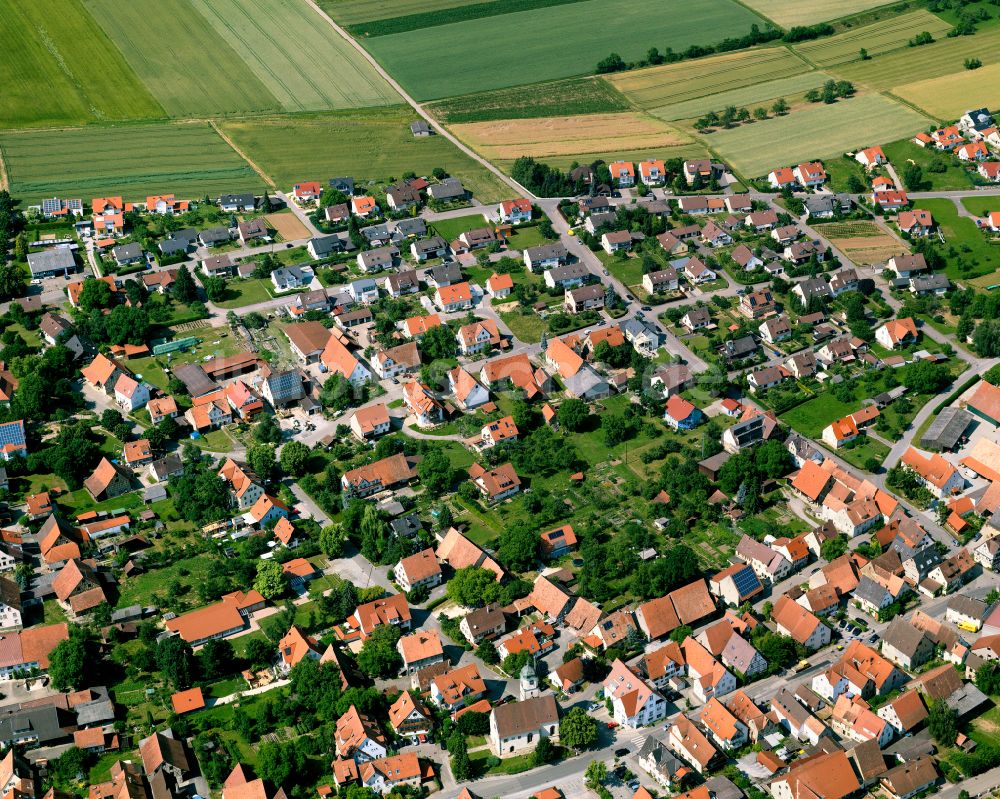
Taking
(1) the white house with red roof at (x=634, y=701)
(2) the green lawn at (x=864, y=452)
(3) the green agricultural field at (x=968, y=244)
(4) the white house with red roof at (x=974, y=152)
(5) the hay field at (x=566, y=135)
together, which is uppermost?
(5) the hay field at (x=566, y=135)

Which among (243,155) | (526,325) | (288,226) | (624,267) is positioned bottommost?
(526,325)

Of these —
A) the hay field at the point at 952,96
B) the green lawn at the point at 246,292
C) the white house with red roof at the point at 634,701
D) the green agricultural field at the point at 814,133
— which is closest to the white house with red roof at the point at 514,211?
the green lawn at the point at 246,292

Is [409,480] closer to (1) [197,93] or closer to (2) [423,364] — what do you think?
(2) [423,364]

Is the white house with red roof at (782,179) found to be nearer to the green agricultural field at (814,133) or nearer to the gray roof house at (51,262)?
the green agricultural field at (814,133)

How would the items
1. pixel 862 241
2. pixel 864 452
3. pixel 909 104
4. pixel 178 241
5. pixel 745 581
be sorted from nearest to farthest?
pixel 745 581
pixel 864 452
pixel 178 241
pixel 862 241
pixel 909 104

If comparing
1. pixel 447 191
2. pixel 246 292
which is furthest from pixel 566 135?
pixel 246 292

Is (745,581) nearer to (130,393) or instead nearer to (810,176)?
(130,393)
